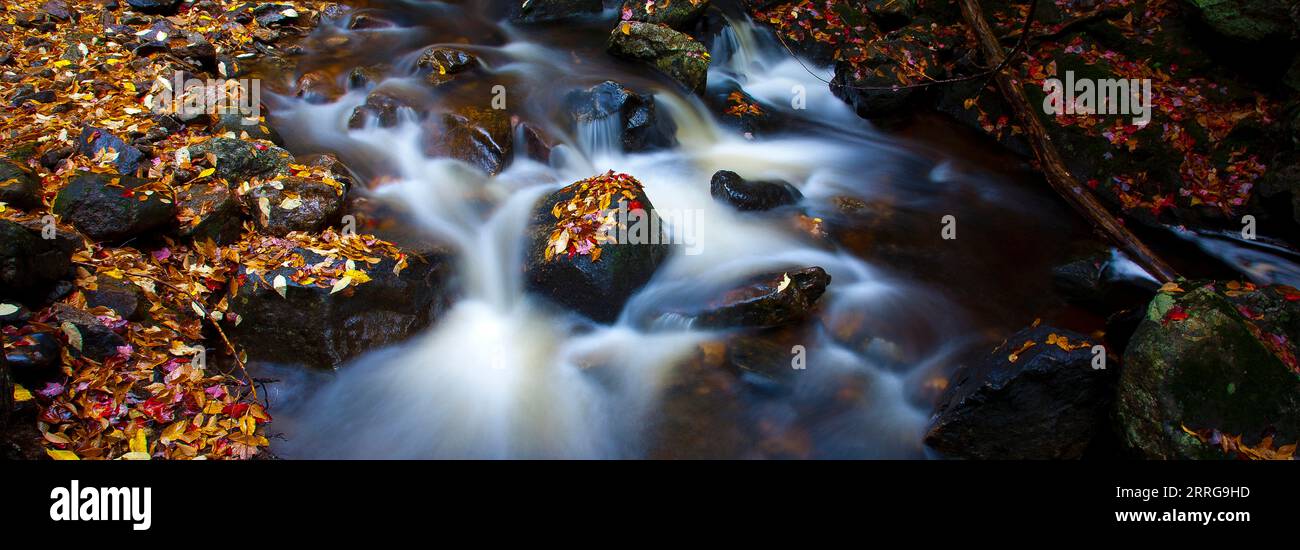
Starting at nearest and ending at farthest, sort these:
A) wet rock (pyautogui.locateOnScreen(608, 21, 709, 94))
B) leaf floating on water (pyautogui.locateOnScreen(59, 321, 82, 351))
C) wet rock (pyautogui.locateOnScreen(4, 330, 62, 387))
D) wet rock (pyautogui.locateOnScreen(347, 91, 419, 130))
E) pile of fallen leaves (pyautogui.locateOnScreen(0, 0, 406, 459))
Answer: wet rock (pyautogui.locateOnScreen(4, 330, 62, 387)) → pile of fallen leaves (pyautogui.locateOnScreen(0, 0, 406, 459)) → leaf floating on water (pyautogui.locateOnScreen(59, 321, 82, 351)) → wet rock (pyautogui.locateOnScreen(347, 91, 419, 130)) → wet rock (pyautogui.locateOnScreen(608, 21, 709, 94))

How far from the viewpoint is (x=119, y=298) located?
4.89 metres

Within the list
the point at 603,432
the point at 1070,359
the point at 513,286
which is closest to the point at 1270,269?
the point at 1070,359

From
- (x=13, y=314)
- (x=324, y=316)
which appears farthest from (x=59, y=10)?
(x=324, y=316)

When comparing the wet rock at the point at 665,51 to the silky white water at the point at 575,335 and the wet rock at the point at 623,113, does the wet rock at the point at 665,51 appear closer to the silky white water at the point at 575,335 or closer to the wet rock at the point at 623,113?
the silky white water at the point at 575,335

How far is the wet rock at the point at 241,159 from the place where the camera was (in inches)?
246

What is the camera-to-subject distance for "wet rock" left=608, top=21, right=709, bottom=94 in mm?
9883

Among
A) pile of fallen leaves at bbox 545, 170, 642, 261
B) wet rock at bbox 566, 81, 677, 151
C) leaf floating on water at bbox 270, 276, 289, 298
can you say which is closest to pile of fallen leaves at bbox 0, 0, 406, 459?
leaf floating on water at bbox 270, 276, 289, 298

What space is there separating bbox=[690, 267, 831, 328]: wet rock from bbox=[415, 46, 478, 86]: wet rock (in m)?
5.36

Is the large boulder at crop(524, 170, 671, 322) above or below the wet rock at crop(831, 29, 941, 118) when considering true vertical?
below

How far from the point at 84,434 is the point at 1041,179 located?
10.6m

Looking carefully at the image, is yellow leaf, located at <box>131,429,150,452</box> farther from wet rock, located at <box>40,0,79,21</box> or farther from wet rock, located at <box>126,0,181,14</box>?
wet rock, located at <box>126,0,181,14</box>

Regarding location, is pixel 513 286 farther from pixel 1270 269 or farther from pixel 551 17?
pixel 1270 269

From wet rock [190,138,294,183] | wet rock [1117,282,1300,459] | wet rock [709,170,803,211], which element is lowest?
wet rock [1117,282,1300,459]

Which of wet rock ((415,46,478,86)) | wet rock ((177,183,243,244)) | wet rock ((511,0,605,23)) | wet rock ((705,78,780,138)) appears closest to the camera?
wet rock ((177,183,243,244))
